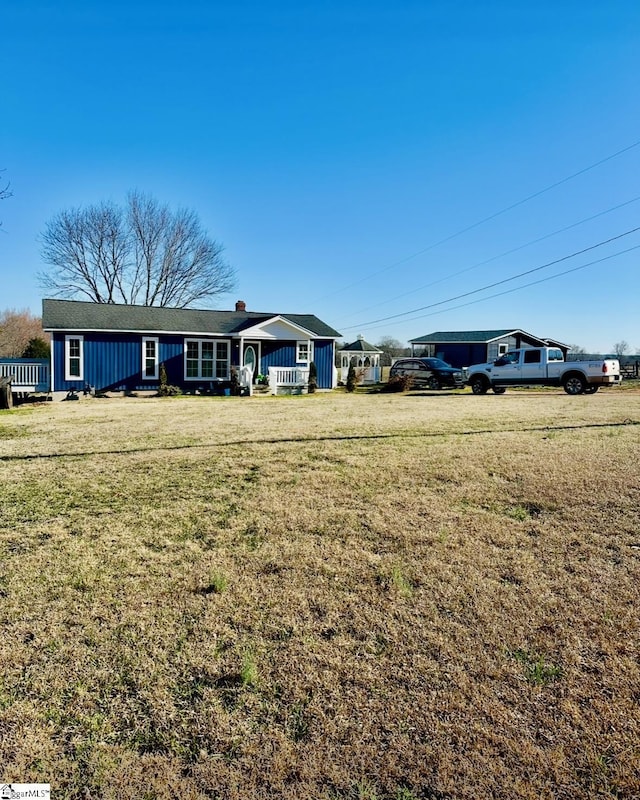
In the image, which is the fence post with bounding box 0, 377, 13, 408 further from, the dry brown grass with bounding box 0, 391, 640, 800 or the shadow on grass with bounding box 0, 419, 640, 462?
the dry brown grass with bounding box 0, 391, 640, 800

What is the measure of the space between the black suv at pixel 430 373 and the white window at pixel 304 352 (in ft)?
14.4

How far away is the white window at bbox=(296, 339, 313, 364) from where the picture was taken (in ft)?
80.6

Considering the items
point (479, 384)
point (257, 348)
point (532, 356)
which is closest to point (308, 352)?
point (257, 348)

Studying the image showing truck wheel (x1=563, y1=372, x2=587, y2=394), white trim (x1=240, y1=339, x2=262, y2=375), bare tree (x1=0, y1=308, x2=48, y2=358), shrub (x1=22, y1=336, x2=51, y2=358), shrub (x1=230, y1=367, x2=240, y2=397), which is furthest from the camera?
bare tree (x1=0, y1=308, x2=48, y2=358)

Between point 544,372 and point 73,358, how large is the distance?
19.4m

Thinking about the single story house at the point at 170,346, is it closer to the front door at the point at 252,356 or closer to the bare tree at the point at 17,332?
the front door at the point at 252,356

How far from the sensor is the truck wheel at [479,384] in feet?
72.2

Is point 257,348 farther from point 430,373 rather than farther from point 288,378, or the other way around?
point 430,373

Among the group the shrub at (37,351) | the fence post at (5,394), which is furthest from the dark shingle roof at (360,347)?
the fence post at (5,394)

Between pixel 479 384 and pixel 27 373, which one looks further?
pixel 479 384

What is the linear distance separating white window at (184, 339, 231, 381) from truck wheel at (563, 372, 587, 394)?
14728 millimetres

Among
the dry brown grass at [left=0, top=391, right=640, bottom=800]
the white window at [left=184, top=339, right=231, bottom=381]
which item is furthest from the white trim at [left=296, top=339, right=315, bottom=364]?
the dry brown grass at [left=0, top=391, right=640, bottom=800]

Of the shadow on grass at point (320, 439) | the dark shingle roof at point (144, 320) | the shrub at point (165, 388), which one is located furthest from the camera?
the shrub at point (165, 388)

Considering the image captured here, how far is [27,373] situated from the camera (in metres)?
19.4
